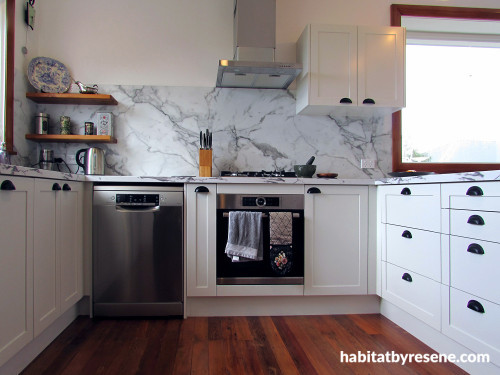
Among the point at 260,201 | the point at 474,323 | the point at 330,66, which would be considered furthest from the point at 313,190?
the point at 474,323

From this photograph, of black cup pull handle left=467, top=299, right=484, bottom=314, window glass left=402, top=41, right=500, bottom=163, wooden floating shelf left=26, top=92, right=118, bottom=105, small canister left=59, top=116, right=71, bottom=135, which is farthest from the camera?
window glass left=402, top=41, right=500, bottom=163

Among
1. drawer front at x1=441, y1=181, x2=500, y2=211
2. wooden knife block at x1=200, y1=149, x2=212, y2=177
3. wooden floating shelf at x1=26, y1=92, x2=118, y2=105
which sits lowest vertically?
drawer front at x1=441, y1=181, x2=500, y2=211

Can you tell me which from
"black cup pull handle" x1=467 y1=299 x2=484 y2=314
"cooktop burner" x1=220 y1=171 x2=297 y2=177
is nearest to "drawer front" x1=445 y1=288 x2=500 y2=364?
"black cup pull handle" x1=467 y1=299 x2=484 y2=314

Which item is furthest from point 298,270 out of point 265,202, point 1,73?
point 1,73

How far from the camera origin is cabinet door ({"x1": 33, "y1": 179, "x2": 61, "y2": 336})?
5.31 feet

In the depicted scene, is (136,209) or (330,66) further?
(330,66)

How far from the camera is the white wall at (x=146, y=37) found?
2.69 metres

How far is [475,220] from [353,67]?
1475mm

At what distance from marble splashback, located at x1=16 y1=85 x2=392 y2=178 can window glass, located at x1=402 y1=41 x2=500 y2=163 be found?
14.4 inches

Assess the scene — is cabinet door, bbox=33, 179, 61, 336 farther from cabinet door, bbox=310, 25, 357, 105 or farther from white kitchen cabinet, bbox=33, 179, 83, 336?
cabinet door, bbox=310, 25, 357, 105

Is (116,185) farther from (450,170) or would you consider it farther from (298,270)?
(450,170)

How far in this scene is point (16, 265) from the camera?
1444 mm

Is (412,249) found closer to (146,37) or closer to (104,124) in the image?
(104,124)

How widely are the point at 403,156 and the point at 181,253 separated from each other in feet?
6.71
